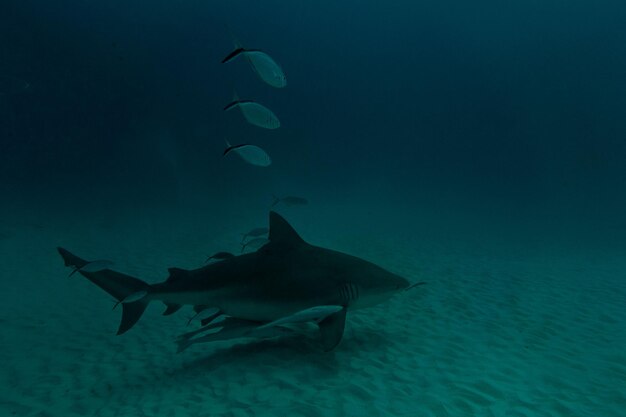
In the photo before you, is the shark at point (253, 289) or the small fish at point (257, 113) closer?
the shark at point (253, 289)

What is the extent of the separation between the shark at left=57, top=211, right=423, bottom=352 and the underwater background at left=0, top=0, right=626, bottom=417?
48 centimetres

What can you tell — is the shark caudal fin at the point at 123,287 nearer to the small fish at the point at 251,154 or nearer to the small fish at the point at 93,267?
the small fish at the point at 93,267

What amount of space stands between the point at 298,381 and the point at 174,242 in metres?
10.4

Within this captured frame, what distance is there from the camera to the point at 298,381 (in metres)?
3.53

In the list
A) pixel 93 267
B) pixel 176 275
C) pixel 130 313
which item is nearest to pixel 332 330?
pixel 176 275

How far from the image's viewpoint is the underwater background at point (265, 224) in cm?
364

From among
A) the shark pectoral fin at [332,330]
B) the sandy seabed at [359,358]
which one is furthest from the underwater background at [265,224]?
the shark pectoral fin at [332,330]

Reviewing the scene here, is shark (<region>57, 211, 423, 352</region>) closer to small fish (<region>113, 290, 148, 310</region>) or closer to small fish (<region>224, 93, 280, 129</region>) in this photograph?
small fish (<region>113, 290, 148, 310</region>)

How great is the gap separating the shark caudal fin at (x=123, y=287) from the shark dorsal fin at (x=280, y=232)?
1417 mm

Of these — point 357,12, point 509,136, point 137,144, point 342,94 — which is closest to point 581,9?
point 357,12

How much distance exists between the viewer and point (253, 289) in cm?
401

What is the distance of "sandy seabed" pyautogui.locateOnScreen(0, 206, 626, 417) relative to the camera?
3.27 meters

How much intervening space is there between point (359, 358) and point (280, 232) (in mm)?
1587

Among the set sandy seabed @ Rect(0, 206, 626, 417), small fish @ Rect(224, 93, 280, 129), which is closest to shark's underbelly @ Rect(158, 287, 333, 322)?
sandy seabed @ Rect(0, 206, 626, 417)
